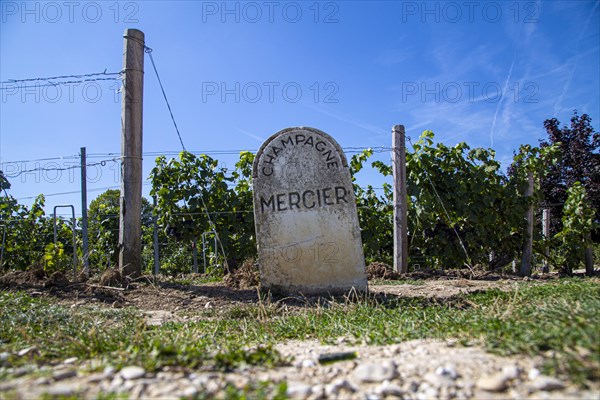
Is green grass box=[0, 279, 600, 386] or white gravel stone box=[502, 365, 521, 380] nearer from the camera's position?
white gravel stone box=[502, 365, 521, 380]

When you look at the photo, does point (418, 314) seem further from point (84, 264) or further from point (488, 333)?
point (84, 264)

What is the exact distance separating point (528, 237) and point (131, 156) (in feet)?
23.7

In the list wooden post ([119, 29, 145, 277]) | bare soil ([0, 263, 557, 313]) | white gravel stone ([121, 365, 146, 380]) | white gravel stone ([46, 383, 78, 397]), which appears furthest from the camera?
wooden post ([119, 29, 145, 277])

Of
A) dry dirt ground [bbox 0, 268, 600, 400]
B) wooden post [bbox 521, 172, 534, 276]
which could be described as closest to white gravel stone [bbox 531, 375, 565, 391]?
dry dirt ground [bbox 0, 268, 600, 400]

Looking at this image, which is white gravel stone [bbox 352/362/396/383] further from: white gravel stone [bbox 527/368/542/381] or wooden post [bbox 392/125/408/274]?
wooden post [bbox 392/125/408/274]

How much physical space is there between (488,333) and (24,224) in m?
11.5

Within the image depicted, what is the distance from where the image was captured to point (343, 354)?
261 centimetres

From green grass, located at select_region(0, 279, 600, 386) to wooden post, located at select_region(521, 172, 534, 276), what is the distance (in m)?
3.96

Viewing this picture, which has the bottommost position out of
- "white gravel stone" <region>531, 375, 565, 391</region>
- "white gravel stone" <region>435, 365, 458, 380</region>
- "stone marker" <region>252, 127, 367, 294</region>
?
"white gravel stone" <region>435, 365, 458, 380</region>

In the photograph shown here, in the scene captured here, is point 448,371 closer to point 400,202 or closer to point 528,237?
point 400,202

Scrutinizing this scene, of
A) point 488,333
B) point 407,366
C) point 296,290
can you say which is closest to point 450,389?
point 407,366

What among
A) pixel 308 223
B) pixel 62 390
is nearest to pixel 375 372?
pixel 62 390

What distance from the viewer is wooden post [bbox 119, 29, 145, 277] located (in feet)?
21.5

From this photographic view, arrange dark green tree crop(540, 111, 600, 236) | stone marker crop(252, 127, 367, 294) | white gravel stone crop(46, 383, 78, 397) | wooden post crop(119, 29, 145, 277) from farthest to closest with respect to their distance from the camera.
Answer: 1. dark green tree crop(540, 111, 600, 236)
2. wooden post crop(119, 29, 145, 277)
3. stone marker crop(252, 127, 367, 294)
4. white gravel stone crop(46, 383, 78, 397)
